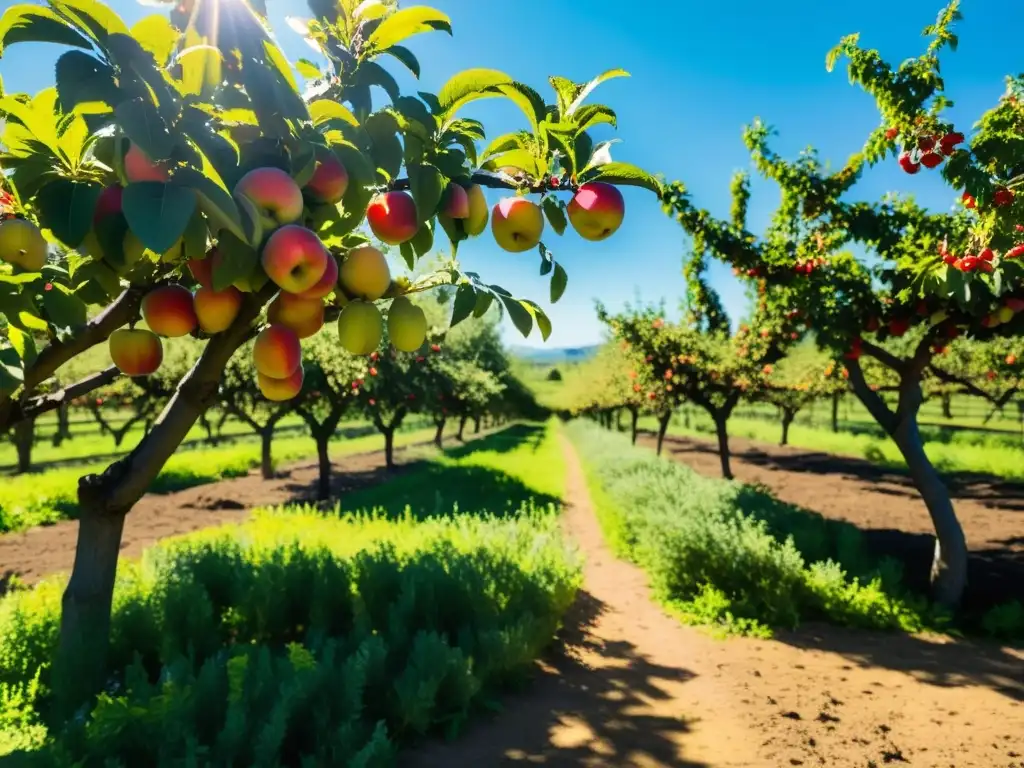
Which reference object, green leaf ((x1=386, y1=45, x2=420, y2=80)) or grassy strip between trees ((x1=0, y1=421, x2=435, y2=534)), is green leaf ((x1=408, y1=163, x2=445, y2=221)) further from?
grassy strip between trees ((x1=0, y1=421, x2=435, y2=534))

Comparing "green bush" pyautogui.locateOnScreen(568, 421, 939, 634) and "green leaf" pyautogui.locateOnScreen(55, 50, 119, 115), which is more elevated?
"green leaf" pyautogui.locateOnScreen(55, 50, 119, 115)

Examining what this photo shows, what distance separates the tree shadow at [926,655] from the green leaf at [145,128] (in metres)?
6.36

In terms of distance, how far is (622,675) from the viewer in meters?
5.11

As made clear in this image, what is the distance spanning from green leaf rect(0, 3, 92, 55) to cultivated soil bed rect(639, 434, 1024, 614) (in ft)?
27.8

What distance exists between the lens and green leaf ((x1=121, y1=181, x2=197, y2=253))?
84cm

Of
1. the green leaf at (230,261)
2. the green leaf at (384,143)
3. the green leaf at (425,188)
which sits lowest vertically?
the green leaf at (230,261)

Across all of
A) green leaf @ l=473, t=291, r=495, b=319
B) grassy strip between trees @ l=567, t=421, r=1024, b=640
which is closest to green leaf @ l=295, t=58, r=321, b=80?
green leaf @ l=473, t=291, r=495, b=319

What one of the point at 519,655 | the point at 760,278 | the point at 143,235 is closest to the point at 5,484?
the point at 519,655

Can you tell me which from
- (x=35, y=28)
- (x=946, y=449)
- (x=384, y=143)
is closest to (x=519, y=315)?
(x=384, y=143)

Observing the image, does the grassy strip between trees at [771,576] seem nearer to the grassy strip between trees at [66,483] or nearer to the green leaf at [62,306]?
the green leaf at [62,306]

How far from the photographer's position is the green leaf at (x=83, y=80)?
37.4 inches

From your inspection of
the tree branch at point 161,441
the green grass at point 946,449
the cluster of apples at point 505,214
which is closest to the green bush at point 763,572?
the tree branch at point 161,441

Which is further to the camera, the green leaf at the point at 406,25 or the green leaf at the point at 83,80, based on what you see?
the green leaf at the point at 406,25

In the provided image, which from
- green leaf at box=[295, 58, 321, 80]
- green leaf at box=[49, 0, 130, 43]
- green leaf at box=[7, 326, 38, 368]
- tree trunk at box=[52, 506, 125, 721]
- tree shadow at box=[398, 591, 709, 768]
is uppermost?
green leaf at box=[295, 58, 321, 80]
